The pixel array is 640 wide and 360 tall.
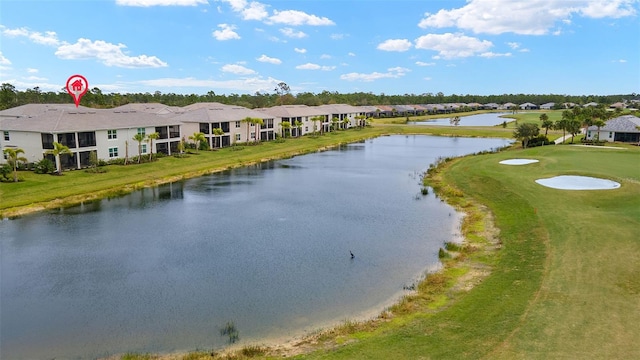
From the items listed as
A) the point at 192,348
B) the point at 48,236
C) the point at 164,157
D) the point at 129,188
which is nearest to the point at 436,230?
the point at 192,348

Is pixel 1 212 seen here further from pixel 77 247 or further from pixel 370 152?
pixel 370 152

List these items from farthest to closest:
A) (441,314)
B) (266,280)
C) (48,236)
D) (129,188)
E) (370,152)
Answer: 1. (370,152)
2. (129,188)
3. (48,236)
4. (266,280)
5. (441,314)

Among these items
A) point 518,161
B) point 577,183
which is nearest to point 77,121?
point 518,161

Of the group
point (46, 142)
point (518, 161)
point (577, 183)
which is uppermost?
point (46, 142)

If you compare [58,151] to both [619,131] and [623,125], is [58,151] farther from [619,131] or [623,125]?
[623,125]

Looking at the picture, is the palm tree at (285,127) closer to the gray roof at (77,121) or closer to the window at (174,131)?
the window at (174,131)
